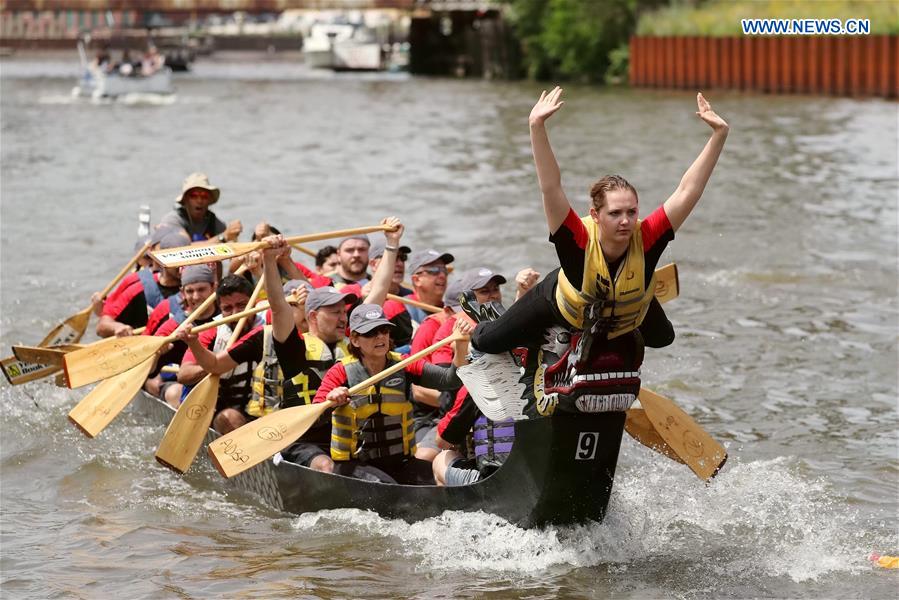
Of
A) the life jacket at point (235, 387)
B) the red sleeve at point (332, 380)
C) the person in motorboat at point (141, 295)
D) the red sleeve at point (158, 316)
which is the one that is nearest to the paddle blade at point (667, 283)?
the red sleeve at point (332, 380)

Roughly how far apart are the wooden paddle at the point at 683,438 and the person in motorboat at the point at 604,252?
4.14ft

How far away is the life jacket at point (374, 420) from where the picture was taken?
7320mm

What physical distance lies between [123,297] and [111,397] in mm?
1488

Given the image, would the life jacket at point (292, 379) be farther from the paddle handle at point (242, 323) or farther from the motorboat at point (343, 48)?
the motorboat at point (343, 48)

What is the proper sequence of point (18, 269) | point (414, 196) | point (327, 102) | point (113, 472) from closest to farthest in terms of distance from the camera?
point (113, 472) < point (18, 269) < point (414, 196) < point (327, 102)

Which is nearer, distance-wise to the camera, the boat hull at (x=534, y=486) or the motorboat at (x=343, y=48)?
the boat hull at (x=534, y=486)

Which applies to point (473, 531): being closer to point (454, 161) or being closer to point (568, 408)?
point (568, 408)

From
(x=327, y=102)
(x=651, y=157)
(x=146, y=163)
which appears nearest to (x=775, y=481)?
(x=651, y=157)

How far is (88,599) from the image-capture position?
6895mm

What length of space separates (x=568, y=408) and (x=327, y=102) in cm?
3648

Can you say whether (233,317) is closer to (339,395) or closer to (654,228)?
(339,395)

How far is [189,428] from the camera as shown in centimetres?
821

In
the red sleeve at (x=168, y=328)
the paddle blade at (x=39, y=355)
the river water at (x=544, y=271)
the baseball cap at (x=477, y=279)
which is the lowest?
the river water at (x=544, y=271)

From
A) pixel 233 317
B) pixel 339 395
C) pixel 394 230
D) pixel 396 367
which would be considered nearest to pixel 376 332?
pixel 396 367
